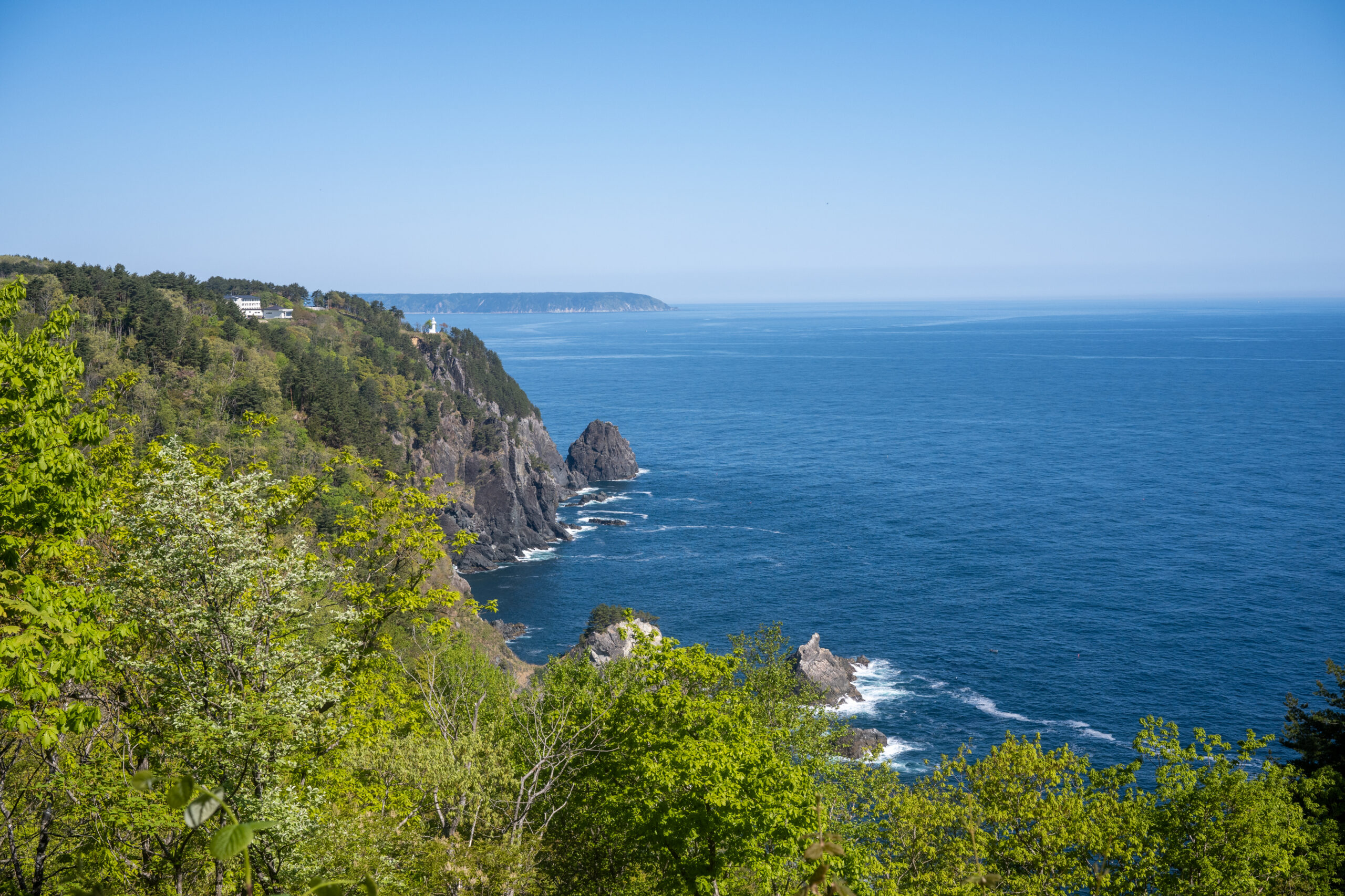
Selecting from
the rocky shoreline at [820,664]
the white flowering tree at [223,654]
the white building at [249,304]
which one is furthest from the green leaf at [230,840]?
the white building at [249,304]

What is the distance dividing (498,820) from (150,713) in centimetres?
925

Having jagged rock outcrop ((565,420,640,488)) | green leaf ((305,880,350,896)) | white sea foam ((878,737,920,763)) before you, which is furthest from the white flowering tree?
jagged rock outcrop ((565,420,640,488))

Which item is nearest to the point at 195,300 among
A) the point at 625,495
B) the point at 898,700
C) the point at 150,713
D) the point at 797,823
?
the point at 625,495

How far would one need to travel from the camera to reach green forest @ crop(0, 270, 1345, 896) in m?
15.5

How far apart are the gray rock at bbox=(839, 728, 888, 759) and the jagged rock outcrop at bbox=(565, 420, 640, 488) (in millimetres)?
93230

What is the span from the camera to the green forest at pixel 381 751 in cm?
1551

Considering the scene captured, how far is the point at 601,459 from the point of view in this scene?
157000mm

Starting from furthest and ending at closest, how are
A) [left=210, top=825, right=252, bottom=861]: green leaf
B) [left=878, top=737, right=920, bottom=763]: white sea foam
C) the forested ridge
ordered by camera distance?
the forested ridge, [left=878, top=737, right=920, bottom=763]: white sea foam, [left=210, top=825, right=252, bottom=861]: green leaf

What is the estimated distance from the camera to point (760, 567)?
104 metres

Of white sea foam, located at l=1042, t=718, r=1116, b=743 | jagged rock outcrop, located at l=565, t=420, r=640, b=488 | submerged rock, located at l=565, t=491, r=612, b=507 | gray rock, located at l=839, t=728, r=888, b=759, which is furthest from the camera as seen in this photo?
jagged rock outcrop, located at l=565, t=420, r=640, b=488

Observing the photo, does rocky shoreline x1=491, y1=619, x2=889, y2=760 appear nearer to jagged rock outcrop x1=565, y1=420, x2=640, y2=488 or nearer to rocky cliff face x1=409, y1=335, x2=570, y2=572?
rocky cliff face x1=409, y1=335, x2=570, y2=572

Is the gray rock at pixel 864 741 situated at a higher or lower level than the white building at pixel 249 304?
lower

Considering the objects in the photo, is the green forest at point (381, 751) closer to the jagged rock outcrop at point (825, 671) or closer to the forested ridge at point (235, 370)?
the jagged rock outcrop at point (825, 671)

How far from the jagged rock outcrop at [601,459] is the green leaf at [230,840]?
152 metres
